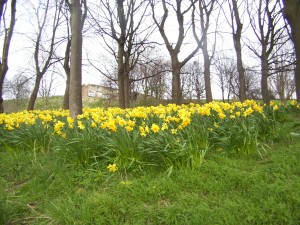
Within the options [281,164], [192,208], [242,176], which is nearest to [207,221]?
[192,208]

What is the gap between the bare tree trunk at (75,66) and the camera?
19.1 feet

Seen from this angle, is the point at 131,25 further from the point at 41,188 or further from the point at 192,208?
the point at 192,208

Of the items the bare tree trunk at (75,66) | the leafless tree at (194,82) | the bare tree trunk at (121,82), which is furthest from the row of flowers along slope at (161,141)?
the leafless tree at (194,82)

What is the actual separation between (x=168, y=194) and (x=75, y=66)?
4.43m

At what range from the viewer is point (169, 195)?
2.46m

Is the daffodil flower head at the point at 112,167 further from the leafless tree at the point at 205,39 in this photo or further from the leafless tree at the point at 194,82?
the leafless tree at the point at 194,82

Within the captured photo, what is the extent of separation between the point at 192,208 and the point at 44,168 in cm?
235

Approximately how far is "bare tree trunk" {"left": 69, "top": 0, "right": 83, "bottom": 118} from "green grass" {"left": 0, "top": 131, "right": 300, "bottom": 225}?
2.67 m

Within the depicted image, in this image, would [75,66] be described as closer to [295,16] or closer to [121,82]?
[295,16]

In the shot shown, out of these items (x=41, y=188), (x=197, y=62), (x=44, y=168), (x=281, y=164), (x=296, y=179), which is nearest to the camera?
(x=296, y=179)

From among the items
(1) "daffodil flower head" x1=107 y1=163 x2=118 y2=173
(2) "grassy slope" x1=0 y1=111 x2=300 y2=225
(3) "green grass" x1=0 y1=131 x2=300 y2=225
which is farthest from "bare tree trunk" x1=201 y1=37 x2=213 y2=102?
(1) "daffodil flower head" x1=107 y1=163 x2=118 y2=173

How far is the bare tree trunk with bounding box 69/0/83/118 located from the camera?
583 cm

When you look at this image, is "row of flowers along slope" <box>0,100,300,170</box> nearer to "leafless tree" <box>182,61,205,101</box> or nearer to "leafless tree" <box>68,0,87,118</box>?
"leafless tree" <box>68,0,87,118</box>

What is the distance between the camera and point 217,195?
92.7 inches
